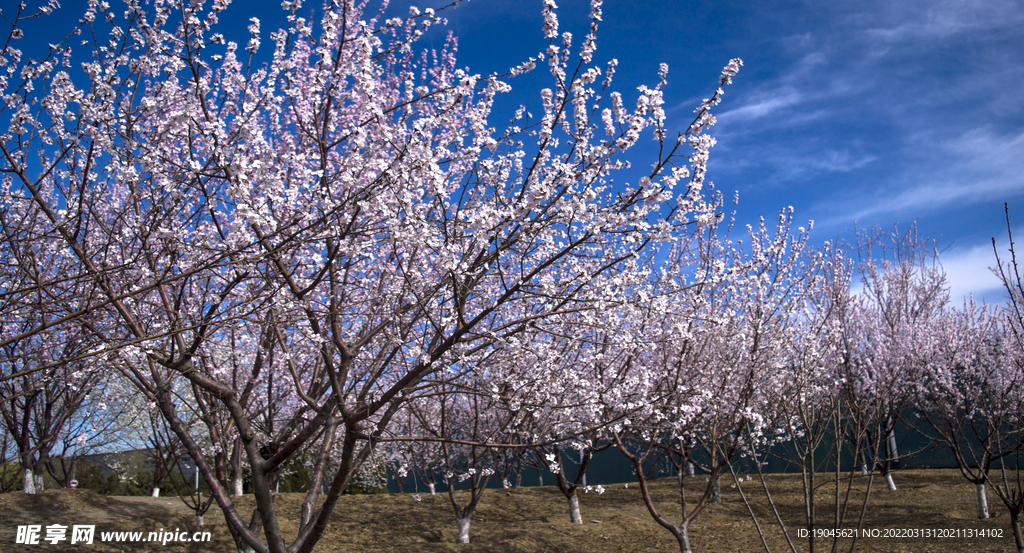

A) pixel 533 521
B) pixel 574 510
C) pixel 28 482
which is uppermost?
pixel 28 482

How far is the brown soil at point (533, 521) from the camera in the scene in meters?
8.65

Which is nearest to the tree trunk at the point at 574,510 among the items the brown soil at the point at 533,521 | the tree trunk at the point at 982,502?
the brown soil at the point at 533,521

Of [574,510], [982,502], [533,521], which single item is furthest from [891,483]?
[533,521]

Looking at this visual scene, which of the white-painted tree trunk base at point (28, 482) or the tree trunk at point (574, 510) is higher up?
the white-painted tree trunk base at point (28, 482)

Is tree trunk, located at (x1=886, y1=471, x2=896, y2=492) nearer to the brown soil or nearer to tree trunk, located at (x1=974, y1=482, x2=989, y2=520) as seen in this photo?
the brown soil

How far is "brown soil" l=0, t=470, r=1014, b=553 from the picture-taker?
8648mm

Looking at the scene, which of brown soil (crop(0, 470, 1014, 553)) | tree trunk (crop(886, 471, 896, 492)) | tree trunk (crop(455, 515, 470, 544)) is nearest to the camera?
brown soil (crop(0, 470, 1014, 553))

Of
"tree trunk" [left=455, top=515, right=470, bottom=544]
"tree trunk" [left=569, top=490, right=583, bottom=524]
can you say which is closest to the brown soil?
"tree trunk" [left=569, top=490, right=583, bottom=524]

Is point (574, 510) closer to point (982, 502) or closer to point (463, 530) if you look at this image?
point (463, 530)

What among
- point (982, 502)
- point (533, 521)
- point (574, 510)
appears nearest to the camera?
point (982, 502)

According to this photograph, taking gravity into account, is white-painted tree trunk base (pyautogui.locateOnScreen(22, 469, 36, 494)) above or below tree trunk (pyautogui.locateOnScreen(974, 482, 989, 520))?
above

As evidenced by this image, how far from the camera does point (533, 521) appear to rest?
1135 cm

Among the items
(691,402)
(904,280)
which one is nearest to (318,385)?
(691,402)

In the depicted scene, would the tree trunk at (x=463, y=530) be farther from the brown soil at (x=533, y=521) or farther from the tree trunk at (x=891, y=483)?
the tree trunk at (x=891, y=483)
